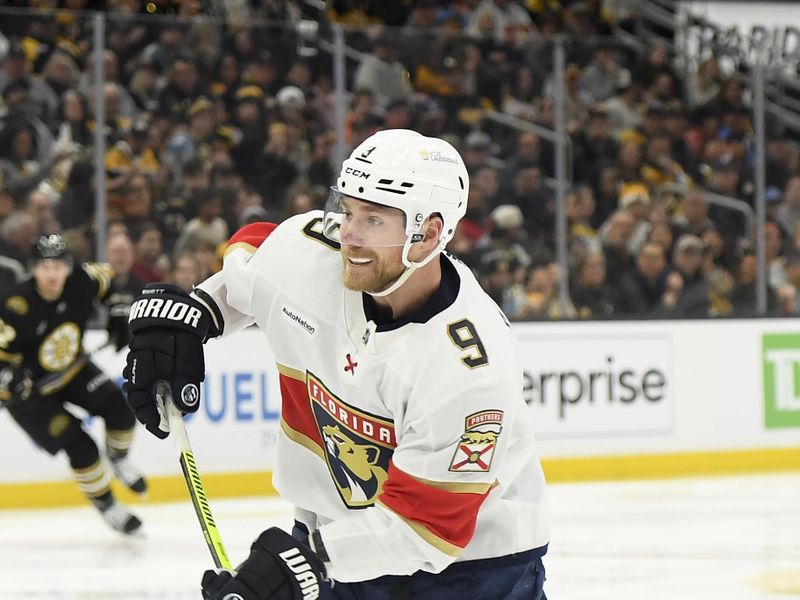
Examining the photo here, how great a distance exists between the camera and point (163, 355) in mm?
2447

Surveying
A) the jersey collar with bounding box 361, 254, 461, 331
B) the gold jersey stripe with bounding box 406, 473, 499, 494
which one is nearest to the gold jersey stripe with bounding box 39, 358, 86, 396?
the jersey collar with bounding box 361, 254, 461, 331

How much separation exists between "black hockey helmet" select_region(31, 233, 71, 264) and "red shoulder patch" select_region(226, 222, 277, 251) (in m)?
4.05

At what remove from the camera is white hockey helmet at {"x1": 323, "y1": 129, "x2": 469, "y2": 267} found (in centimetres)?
227

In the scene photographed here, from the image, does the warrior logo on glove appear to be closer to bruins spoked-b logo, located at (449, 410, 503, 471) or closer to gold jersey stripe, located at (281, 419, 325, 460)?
gold jersey stripe, located at (281, 419, 325, 460)

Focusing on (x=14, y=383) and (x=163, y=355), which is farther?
(x=14, y=383)

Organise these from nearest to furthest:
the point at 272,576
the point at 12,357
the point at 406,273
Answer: the point at 272,576, the point at 406,273, the point at 12,357

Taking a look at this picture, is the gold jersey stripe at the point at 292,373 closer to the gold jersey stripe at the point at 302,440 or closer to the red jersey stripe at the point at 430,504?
the gold jersey stripe at the point at 302,440

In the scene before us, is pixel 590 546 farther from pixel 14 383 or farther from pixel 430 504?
pixel 430 504


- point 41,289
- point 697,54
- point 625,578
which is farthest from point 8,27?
point 697,54

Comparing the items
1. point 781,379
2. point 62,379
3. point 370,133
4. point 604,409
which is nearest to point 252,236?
point 62,379

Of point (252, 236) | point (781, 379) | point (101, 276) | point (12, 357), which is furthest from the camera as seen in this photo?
point (781, 379)

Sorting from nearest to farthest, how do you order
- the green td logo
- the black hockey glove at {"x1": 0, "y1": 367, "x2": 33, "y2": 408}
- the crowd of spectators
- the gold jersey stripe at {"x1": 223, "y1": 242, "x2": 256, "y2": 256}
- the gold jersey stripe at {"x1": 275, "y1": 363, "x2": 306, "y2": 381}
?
the gold jersey stripe at {"x1": 275, "y1": 363, "x2": 306, "y2": 381}, the gold jersey stripe at {"x1": 223, "y1": 242, "x2": 256, "y2": 256}, the black hockey glove at {"x1": 0, "y1": 367, "x2": 33, "y2": 408}, the crowd of spectators, the green td logo

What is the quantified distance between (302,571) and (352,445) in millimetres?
354

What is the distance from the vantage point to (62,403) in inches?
267
